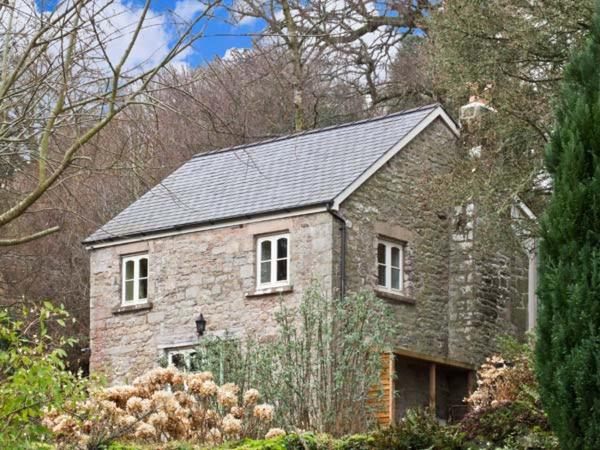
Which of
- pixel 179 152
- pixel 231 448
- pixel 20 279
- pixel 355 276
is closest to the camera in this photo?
pixel 231 448

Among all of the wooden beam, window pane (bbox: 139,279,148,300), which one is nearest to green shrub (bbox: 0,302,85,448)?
the wooden beam

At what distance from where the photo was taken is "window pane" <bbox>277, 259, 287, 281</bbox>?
21.5 m

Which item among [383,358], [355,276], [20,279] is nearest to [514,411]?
[383,358]

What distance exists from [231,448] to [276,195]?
400 inches

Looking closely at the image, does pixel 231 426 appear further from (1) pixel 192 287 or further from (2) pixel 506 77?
(1) pixel 192 287

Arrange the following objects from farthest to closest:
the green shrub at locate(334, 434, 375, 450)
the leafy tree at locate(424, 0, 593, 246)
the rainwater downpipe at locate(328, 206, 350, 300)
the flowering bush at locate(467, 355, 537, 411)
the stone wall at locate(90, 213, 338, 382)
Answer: the stone wall at locate(90, 213, 338, 382) → the rainwater downpipe at locate(328, 206, 350, 300) → the leafy tree at locate(424, 0, 593, 246) → the flowering bush at locate(467, 355, 537, 411) → the green shrub at locate(334, 434, 375, 450)

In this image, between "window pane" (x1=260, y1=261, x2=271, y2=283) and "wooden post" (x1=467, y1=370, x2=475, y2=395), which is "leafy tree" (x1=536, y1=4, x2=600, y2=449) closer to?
"window pane" (x1=260, y1=261, x2=271, y2=283)

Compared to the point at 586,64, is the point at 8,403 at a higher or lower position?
lower

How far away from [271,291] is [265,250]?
2.93 ft

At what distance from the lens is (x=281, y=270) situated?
70.7ft

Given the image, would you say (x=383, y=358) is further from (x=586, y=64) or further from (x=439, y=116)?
(x=586, y=64)

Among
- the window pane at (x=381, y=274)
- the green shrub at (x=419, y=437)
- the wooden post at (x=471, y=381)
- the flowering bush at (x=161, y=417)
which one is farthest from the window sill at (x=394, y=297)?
the green shrub at (x=419, y=437)

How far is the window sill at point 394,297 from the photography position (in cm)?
2148

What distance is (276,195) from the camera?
22219 mm
